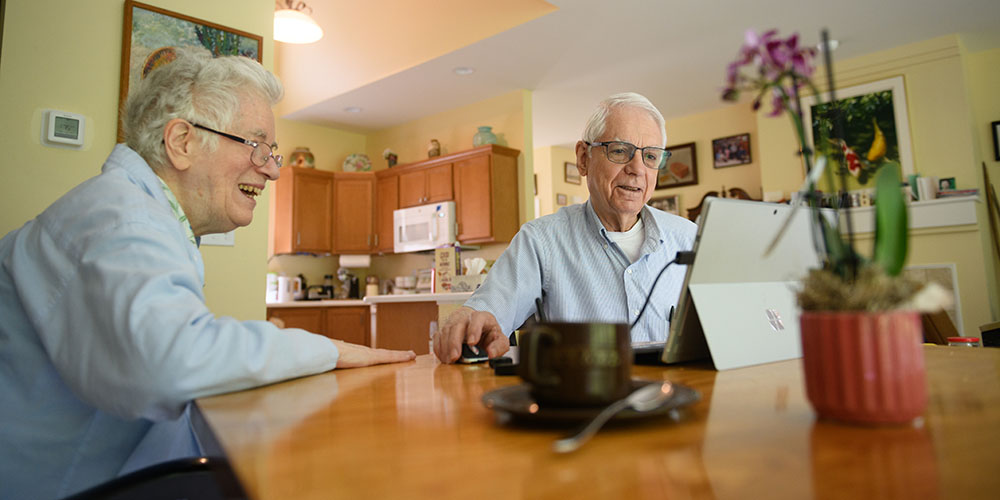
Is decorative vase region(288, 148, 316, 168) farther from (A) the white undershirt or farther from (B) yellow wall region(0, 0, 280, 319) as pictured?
(A) the white undershirt

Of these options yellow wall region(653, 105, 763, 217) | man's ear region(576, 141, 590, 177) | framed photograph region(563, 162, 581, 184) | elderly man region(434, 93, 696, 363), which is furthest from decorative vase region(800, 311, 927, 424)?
framed photograph region(563, 162, 581, 184)

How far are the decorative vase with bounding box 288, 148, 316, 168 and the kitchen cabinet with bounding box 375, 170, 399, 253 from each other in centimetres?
78

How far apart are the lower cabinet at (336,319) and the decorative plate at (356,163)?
1.83 m

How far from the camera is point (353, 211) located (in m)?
6.61

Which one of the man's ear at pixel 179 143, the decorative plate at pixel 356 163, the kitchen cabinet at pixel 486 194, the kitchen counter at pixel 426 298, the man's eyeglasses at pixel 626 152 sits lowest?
the kitchen counter at pixel 426 298

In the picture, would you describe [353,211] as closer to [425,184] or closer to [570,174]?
[425,184]

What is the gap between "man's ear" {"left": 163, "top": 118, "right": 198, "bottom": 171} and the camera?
1.18 m

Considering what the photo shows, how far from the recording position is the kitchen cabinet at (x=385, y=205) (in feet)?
21.0

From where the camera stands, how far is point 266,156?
1.31 metres

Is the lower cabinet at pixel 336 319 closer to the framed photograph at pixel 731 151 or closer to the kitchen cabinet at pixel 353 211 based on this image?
the kitchen cabinet at pixel 353 211

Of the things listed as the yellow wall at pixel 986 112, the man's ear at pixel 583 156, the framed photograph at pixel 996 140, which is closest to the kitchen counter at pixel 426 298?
the man's ear at pixel 583 156

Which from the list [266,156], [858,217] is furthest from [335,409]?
[858,217]

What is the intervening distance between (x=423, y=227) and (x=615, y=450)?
563cm

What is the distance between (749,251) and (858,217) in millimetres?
4599
